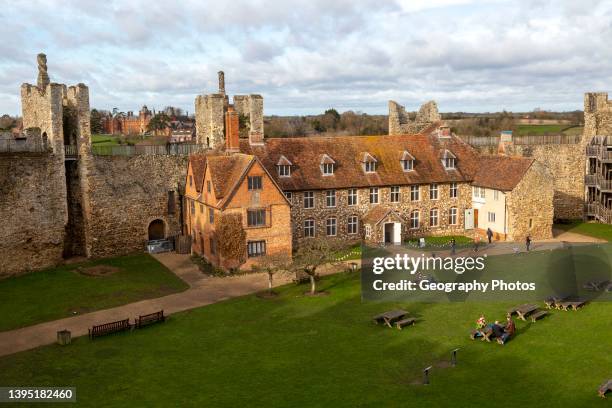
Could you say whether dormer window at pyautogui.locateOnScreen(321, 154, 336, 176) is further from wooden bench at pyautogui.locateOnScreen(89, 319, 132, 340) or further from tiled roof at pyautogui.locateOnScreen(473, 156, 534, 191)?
wooden bench at pyautogui.locateOnScreen(89, 319, 132, 340)

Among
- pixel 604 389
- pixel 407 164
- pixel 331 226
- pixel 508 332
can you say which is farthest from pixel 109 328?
pixel 407 164

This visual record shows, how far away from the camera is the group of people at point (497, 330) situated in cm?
2517

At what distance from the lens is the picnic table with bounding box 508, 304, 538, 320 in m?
27.9

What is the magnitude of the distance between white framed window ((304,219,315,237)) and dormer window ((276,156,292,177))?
3.69m

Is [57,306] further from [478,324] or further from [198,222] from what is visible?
[478,324]

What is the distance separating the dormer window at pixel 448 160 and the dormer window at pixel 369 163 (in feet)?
20.1

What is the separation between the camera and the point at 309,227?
43875mm

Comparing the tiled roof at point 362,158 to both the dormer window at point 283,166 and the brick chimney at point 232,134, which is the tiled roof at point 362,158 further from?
the brick chimney at point 232,134

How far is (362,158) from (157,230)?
16.8 m

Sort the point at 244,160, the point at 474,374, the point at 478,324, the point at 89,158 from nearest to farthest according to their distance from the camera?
the point at 474,374
the point at 478,324
the point at 244,160
the point at 89,158

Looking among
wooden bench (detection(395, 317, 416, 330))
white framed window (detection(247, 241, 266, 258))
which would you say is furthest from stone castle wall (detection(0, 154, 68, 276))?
wooden bench (detection(395, 317, 416, 330))

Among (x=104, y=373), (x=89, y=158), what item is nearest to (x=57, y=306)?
(x=104, y=373)

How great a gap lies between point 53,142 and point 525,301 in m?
31.1

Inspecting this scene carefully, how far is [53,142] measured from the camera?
40094mm
